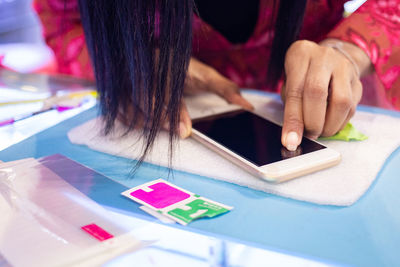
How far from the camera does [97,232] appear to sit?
26 centimetres

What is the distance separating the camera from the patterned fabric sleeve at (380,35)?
0.55 m

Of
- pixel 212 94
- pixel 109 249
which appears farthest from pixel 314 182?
pixel 212 94

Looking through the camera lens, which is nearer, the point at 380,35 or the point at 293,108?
the point at 293,108

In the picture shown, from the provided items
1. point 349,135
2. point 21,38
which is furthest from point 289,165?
point 21,38

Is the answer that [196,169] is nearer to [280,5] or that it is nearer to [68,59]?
[280,5]

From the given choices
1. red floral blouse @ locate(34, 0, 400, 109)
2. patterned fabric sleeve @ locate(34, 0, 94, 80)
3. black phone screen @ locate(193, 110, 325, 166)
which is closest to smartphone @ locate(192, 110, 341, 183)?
black phone screen @ locate(193, 110, 325, 166)

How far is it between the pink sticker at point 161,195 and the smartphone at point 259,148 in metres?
0.07

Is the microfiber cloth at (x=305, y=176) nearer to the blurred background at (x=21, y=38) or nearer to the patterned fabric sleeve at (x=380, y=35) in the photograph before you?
the patterned fabric sleeve at (x=380, y=35)

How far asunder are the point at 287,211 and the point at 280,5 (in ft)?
0.98

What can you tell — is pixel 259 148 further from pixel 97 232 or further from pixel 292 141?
pixel 97 232

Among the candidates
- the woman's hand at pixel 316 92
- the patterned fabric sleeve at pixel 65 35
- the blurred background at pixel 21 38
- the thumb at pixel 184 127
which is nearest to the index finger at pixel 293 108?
the woman's hand at pixel 316 92

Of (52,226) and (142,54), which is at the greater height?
(142,54)

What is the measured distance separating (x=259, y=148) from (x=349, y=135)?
12 cm

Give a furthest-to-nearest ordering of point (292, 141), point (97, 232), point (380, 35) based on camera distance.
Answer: point (380, 35) → point (292, 141) → point (97, 232)
